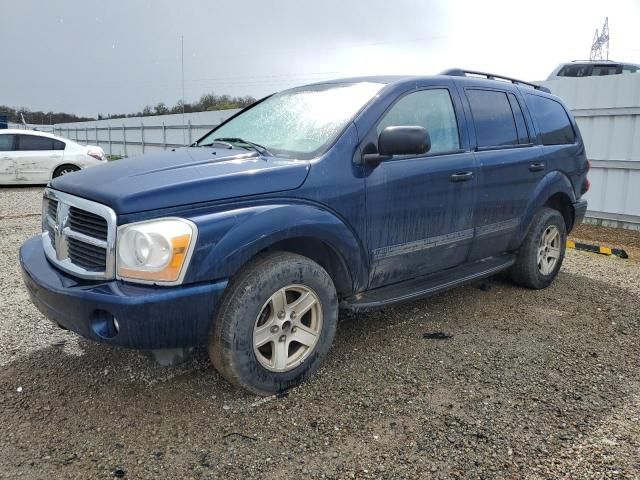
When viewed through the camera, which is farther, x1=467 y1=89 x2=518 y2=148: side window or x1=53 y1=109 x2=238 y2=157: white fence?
x1=53 y1=109 x2=238 y2=157: white fence

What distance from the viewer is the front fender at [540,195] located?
4.68 meters

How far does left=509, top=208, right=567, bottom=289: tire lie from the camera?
4.85m

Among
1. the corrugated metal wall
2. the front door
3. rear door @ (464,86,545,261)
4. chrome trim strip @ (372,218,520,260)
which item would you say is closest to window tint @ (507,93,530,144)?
rear door @ (464,86,545,261)

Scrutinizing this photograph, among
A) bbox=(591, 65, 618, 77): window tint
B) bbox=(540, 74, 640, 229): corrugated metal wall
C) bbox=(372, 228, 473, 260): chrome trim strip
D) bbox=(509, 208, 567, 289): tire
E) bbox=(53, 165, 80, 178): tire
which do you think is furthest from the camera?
bbox=(53, 165, 80, 178): tire

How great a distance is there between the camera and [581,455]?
8.32 ft

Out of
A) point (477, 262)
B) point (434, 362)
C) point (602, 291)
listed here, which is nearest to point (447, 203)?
point (477, 262)

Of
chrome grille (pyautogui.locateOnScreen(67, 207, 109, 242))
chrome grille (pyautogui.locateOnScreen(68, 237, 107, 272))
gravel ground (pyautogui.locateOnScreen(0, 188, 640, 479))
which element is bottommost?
gravel ground (pyautogui.locateOnScreen(0, 188, 640, 479))

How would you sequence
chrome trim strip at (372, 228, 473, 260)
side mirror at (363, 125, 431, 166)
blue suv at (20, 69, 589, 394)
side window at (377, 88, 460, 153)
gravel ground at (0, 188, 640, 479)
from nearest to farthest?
gravel ground at (0, 188, 640, 479), blue suv at (20, 69, 589, 394), side mirror at (363, 125, 431, 166), chrome trim strip at (372, 228, 473, 260), side window at (377, 88, 460, 153)

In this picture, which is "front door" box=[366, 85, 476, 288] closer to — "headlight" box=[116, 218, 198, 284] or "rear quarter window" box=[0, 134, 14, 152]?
"headlight" box=[116, 218, 198, 284]

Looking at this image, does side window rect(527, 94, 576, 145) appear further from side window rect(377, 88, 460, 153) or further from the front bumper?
the front bumper

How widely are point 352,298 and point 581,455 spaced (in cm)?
150

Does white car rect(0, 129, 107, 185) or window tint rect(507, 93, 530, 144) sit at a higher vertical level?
window tint rect(507, 93, 530, 144)

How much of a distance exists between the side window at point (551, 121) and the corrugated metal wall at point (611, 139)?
134 inches

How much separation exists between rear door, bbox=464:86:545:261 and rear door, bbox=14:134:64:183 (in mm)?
11700
